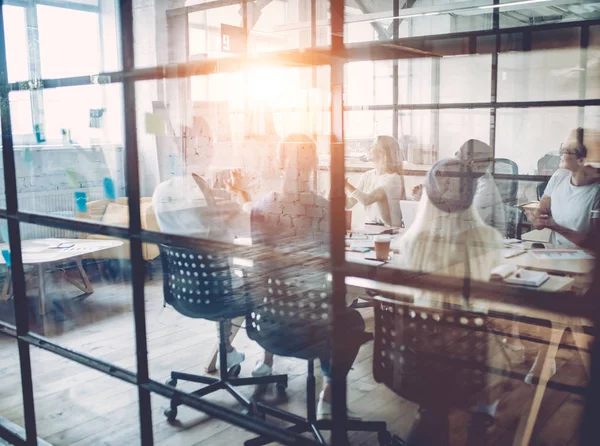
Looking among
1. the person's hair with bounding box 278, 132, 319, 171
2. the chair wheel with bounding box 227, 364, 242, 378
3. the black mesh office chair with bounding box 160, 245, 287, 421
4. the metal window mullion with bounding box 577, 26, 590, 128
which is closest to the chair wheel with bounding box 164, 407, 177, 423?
the black mesh office chair with bounding box 160, 245, 287, 421

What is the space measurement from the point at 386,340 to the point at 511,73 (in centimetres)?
777

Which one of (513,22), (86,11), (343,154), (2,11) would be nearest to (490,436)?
(343,154)

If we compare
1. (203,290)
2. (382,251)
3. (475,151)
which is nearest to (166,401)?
(203,290)

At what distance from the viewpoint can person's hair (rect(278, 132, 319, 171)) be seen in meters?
2.36

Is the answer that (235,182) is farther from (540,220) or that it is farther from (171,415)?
(540,220)

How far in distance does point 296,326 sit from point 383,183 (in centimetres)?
214

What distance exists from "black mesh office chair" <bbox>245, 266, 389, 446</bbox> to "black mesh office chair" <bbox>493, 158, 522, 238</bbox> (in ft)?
8.12

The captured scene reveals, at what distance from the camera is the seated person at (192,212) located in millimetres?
2369

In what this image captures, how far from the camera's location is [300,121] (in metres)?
2.79

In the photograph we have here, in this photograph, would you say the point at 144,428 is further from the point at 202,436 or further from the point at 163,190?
the point at 163,190

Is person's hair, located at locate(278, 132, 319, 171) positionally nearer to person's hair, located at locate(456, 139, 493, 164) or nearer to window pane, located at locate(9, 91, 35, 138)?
window pane, located at locate(9, 91, 35, 138)

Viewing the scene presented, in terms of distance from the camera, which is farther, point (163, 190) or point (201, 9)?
point (201, 9)

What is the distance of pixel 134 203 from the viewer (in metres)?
1.35

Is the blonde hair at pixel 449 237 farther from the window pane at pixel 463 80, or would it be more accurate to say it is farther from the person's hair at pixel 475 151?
the window pane at pixel 463 80
